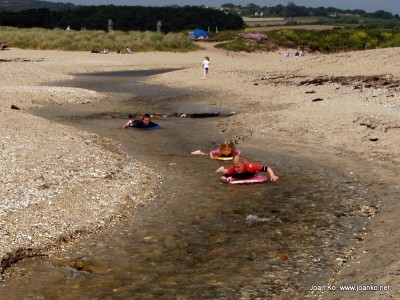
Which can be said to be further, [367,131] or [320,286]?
[367,131]

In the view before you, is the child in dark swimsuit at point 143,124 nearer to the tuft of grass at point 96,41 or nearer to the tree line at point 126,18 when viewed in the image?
the tuft of grass at point 96,41

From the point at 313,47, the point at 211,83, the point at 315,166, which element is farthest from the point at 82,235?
the point at 313,47

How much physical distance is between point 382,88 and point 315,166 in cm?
1274

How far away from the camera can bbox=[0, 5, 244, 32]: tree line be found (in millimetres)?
111062

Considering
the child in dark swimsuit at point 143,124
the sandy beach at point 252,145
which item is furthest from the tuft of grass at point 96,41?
the child in dark swimsuit at point 143,124

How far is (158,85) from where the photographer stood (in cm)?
4356

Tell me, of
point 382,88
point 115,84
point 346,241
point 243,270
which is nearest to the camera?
point 243,270

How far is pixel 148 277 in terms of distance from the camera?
9.80 m

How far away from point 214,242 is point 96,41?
67.0 meters

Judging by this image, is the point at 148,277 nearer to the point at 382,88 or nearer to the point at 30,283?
the point at 30,283

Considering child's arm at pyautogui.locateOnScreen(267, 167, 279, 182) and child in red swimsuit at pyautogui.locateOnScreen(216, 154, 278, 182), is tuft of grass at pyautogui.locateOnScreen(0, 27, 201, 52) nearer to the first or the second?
child's arm at pyautogui.locateOnScreen(267, 167, 279, 182)

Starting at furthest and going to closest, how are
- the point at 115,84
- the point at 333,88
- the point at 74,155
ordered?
the point at 115,84
the point at 333,88
the point at 74,155

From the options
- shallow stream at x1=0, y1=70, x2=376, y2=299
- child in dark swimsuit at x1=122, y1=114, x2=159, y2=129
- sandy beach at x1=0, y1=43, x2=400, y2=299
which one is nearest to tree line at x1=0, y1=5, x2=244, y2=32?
sandy beach at x1=0, y1=43, x2=400, y2=299

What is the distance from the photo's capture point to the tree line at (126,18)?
11106cm
